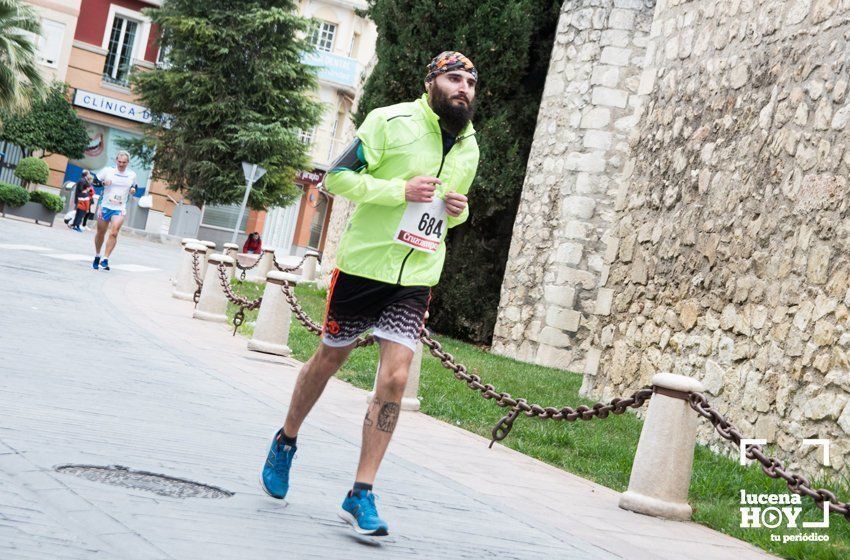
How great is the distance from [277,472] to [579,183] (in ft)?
40.5

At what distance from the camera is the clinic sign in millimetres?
42875

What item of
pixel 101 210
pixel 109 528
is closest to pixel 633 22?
pixel 101 210

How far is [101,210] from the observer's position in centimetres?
1791

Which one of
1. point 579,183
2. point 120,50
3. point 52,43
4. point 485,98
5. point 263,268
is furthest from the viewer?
point 120,50

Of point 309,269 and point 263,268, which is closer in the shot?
point 263,268

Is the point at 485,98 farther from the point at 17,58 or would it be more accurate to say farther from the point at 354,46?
the point at 354,46

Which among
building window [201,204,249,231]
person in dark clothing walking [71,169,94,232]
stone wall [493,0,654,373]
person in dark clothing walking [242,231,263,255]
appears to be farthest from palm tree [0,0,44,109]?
stone wall [493,0,654,373]

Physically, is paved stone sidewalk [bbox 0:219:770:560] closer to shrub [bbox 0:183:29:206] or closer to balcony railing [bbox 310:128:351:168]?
shrub [bbox 0:183:29:206]

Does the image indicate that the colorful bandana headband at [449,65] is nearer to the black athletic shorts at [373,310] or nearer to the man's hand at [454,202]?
the man's hand at [454,202]

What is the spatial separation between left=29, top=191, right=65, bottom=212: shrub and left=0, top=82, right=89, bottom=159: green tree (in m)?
8.03

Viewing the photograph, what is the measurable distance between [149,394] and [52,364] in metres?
0.93

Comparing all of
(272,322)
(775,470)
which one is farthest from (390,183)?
(272,322)

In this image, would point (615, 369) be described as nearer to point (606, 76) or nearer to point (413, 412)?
point (413, 412)

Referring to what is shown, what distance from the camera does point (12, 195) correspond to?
3161 centimetres
